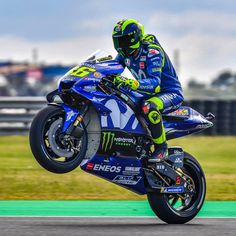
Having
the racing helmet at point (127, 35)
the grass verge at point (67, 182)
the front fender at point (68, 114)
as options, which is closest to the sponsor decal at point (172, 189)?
the front fender at point (68, 114)

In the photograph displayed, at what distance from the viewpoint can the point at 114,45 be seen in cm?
845

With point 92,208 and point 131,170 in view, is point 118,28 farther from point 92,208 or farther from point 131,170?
point 92,208

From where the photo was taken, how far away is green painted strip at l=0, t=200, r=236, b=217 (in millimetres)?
9242

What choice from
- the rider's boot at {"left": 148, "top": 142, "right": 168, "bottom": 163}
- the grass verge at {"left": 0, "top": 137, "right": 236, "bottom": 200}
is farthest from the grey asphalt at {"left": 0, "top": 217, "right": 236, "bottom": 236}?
the grass verge at {"left": 0, "top": 137, "right": 236, "bottom": 200}

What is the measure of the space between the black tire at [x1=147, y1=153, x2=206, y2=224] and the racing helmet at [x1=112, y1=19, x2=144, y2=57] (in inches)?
51.9

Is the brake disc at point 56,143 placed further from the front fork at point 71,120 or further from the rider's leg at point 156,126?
the rider's leg at point 156,126

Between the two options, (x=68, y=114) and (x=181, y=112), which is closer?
(x=68, y=114)

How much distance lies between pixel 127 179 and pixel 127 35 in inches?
56.3

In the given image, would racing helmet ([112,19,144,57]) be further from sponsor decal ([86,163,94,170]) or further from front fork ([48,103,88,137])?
sponsor decal ([86,163,94,170])

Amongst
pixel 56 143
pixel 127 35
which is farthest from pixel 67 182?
pixel 56 143

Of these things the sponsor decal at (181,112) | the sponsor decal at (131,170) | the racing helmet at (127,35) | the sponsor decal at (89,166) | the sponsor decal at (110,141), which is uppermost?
the racing helmet at (127,35)

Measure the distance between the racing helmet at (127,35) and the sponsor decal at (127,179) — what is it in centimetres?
124

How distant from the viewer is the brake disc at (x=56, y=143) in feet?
25.6

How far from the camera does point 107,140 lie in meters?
8.16
